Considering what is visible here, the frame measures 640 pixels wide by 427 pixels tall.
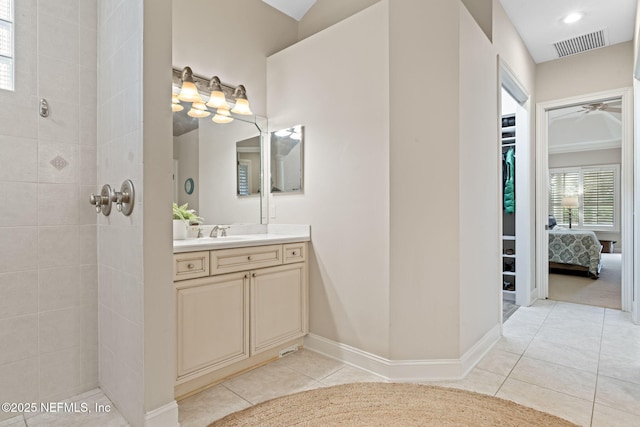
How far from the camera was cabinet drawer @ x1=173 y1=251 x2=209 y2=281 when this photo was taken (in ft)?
6.03

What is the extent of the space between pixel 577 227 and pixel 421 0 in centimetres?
879

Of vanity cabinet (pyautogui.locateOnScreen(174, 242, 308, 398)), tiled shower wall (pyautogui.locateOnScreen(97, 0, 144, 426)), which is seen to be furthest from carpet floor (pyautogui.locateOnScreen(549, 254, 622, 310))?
tiled shower wall (pyautogui.locateOnScreen(97, 0, 144, 426))

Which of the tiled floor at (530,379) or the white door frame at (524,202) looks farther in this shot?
the white door frame at (524,202)

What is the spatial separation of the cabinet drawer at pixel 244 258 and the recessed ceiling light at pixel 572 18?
338 centimetres

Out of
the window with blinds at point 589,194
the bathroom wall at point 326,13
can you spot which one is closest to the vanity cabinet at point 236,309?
the bathroom wall at point 326,13

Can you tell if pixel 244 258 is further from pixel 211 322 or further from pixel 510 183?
pixel 510 183

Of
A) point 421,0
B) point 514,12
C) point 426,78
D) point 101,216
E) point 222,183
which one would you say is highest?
point 514,12

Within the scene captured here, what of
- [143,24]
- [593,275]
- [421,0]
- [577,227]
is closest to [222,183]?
[143,24]

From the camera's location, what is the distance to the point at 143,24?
4.99 feet

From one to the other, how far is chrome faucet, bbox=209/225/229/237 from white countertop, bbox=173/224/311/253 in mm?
46

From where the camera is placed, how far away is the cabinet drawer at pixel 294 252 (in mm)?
2456

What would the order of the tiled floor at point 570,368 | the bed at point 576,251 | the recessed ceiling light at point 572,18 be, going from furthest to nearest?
the bed at point 576,251 → the recessed ceiling light at point 572,18 → the tiled floor at point 570,368

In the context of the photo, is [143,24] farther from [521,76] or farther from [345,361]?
[521,76]

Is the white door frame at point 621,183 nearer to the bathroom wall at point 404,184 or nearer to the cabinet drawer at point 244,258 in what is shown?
the bathroom wall at point 404,184
